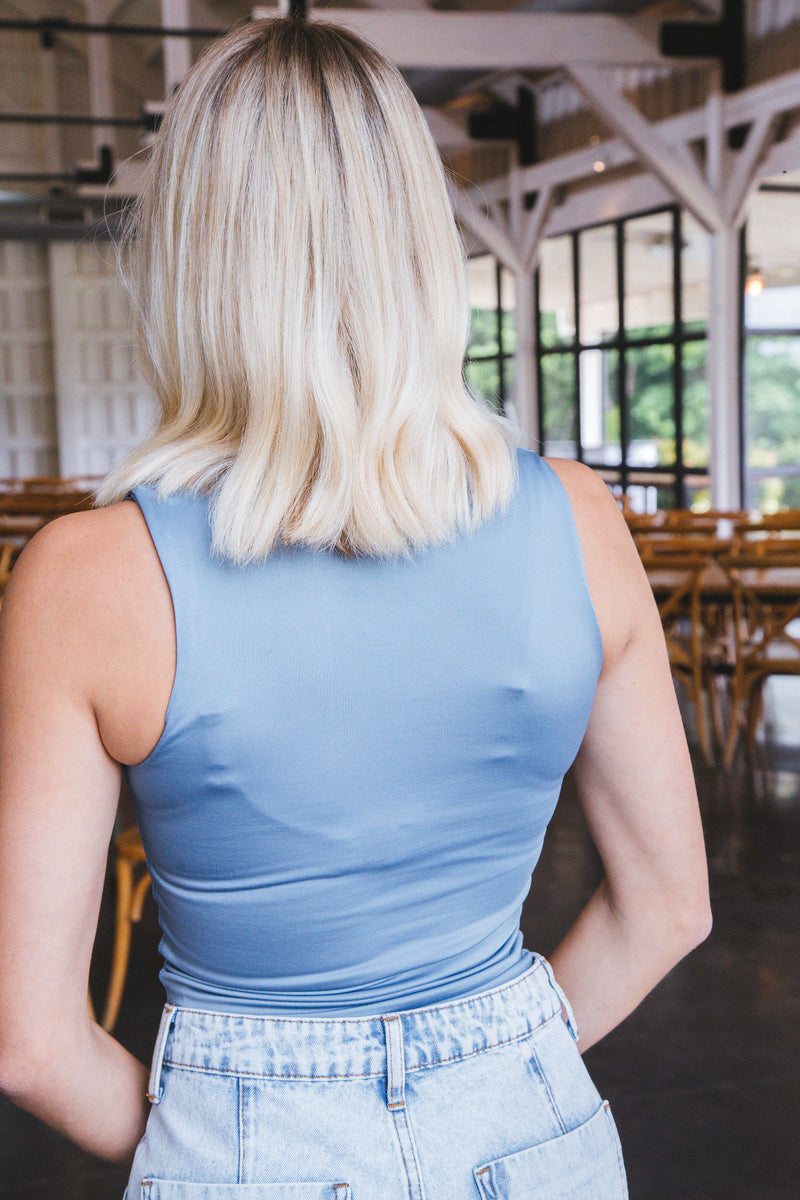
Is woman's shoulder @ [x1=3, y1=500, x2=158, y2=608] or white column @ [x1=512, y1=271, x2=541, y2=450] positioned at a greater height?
white column @ [x1=512, y1=271, x2=541, y2=450]

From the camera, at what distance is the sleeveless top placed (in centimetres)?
76

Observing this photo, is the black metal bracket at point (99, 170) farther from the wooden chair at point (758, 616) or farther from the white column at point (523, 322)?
the wooden chair at point (758, 616)

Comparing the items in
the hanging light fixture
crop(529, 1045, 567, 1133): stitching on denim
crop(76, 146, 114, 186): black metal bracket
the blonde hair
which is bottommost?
→ crop(529, 1045, 567, 1133): stitching on denim

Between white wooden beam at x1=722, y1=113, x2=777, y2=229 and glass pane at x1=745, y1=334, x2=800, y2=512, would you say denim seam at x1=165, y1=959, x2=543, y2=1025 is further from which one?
glass pane at x1=745, y1=334, x2=800, y2=512

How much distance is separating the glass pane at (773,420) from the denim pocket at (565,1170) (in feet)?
27.9

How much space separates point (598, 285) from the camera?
11023 mm

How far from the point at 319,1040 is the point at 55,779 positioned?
0.26 meters

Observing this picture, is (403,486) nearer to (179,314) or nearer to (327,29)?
(179,314)

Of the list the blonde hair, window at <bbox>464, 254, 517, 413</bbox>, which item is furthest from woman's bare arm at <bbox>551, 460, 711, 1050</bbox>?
window at <bbox>464, 254, 517, 413</bbox>

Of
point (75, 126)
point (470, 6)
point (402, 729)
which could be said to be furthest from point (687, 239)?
point (402, 729)

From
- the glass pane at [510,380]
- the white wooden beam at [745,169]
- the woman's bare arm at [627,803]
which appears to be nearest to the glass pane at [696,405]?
the white wooden beam at [745,169]

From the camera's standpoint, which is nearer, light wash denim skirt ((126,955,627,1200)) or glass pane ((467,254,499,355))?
light wash denim skirt ((126,955,627,1200))

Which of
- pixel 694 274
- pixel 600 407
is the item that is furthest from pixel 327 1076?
pixel 600 407

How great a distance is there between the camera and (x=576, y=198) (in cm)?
1113
